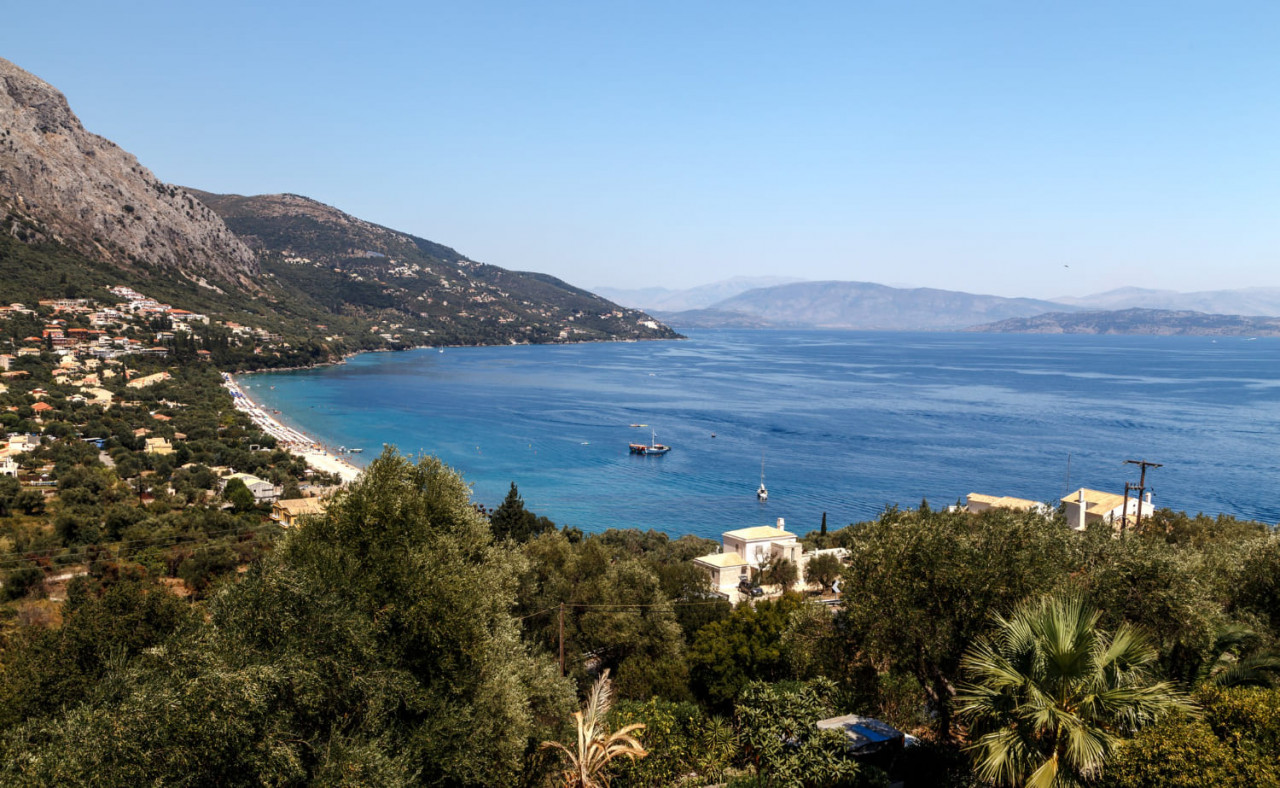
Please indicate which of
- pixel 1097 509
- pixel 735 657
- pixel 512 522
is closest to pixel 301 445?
pixel 512 522

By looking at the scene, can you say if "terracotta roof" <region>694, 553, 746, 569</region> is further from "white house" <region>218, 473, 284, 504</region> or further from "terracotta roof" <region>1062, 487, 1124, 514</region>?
"white house" <region>218, 473, 284, 504</region>

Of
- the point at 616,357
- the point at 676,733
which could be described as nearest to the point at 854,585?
the point at 676,733

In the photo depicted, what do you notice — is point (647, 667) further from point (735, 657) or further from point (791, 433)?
point (791, 433)

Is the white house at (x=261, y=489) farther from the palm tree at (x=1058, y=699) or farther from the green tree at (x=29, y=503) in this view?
the palm tree at (x=1058, y=699)

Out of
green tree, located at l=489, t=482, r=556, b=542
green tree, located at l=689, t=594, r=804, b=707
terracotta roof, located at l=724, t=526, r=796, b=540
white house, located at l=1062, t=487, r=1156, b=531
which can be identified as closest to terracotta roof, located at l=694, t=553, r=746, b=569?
terracotta roof, located at l=724, t=526, r=796, b=540

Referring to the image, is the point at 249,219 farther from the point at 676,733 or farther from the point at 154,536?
the point at 676,733

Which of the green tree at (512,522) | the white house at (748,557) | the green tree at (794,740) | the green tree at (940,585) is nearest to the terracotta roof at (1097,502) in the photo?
the white house at (748,557)
